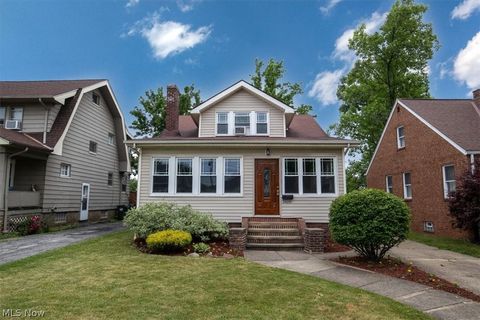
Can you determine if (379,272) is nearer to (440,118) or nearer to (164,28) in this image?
(440,118)

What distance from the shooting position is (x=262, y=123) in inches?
520

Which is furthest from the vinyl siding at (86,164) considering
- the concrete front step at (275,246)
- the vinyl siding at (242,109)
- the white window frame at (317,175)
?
the white window frame at (317,175)

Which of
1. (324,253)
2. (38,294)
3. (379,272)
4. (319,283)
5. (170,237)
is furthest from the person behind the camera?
(324,253)

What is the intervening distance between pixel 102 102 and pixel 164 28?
6.17 m

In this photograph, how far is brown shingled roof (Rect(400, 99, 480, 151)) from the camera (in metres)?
12.7

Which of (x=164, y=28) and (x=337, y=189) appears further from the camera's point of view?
(x=164, y=28)

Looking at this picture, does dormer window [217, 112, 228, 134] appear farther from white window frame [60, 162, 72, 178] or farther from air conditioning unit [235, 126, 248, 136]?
white window frame [60, 162, 72, 178]

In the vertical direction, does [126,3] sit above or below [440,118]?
above

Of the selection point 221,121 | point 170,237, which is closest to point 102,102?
point 221,121

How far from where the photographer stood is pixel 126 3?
42.7 feet

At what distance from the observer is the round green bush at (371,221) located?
707 centimetres

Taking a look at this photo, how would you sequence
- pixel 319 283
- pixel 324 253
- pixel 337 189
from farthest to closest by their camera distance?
1. pixel 337 189
2. pixel 324 253
3. pixel 319 283

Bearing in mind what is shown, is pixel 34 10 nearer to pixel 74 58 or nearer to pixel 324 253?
pixel 74 58

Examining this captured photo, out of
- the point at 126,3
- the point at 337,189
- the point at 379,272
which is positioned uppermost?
the point at 126,3
